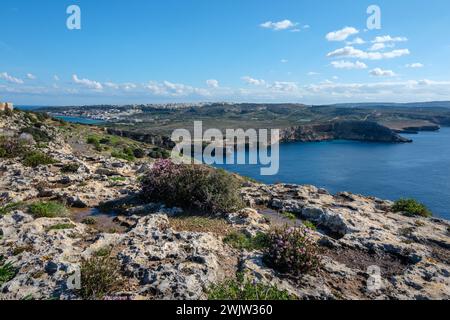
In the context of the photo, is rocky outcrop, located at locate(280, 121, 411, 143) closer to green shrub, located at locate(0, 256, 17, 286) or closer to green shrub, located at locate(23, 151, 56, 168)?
green shrub, located at locate(23, 151, 56, 168)

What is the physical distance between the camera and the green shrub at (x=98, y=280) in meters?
6.67

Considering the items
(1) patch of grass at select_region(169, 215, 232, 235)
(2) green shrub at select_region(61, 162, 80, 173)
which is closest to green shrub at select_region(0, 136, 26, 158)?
(2) green shrub at select_region(61, 162, 80, 173)

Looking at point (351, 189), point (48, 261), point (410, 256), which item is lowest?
point (351, 189)

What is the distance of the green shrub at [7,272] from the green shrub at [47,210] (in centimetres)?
360

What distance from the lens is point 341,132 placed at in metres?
144

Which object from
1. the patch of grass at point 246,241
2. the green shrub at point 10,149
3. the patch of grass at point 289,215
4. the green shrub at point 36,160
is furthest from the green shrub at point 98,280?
the green shrub at point 10,149

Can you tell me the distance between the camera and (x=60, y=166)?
19328 mm

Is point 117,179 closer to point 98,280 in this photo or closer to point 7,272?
point 7,272

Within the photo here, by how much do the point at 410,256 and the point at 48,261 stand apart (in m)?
9.63

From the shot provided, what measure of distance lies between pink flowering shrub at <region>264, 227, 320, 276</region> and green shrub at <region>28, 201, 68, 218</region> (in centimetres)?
740

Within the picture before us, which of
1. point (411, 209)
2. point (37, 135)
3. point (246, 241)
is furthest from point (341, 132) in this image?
point (246, 241)
